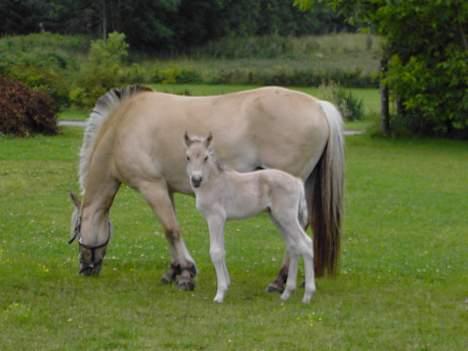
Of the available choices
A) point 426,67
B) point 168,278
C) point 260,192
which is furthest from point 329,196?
point 426,67

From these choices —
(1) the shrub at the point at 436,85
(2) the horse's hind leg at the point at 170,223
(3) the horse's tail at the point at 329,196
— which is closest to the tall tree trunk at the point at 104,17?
(1) the shrub at the point at 436,85

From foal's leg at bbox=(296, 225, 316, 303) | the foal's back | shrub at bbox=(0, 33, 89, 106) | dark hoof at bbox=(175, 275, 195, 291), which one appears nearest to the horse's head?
dark hoof at bbox=(175, 275, 195, 291)

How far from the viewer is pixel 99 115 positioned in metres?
10.6

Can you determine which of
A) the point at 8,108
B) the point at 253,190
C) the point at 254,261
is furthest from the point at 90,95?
the point at 253,190

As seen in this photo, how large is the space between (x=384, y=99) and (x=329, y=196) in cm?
2124

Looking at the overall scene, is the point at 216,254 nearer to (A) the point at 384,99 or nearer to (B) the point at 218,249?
(B) the point at 218,249

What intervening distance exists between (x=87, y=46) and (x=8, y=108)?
35.6 m

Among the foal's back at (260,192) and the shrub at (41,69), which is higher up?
the foal's back at (260,192)

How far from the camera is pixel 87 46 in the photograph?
62.5 m

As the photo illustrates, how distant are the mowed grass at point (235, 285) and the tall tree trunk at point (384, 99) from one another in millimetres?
9834

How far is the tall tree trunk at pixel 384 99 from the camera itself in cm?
2959

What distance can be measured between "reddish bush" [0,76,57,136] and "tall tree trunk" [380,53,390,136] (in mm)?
10237

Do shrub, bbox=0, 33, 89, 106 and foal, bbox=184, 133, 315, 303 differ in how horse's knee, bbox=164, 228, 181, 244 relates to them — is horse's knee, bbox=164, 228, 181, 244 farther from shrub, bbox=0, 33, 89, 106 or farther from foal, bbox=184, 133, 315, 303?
shrub, bbox=0, 33, 89, 106

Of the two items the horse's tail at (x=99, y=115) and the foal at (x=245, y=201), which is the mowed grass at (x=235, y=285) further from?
the horse's tail at (x=99, y=115)
